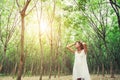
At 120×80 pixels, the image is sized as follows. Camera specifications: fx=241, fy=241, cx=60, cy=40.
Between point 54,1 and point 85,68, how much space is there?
2355 centimetres

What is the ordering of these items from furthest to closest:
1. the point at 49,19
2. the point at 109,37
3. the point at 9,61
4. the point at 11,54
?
the point at 9,61 → the point at 11,54 → the point at 109,37 → the point at 49,19

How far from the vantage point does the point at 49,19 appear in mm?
32719

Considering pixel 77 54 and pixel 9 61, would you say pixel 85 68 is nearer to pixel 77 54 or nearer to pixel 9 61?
pixel 77 54

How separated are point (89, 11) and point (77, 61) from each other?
2395 cm

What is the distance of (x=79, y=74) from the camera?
7.73 metres

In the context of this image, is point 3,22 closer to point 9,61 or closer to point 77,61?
point 77,61

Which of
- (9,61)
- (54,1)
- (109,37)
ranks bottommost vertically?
(9,61)

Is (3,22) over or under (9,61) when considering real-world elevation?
over

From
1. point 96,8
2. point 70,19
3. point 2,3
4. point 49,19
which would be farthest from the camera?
point 49,19

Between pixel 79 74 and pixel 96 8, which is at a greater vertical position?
pixel 96 8

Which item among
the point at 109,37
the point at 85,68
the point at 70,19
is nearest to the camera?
the point at 85,68

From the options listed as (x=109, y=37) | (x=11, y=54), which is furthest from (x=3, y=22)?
(x=11, y=54)

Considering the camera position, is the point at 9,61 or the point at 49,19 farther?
the point at 9,61

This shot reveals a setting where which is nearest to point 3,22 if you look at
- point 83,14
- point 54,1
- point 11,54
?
point 54,1
